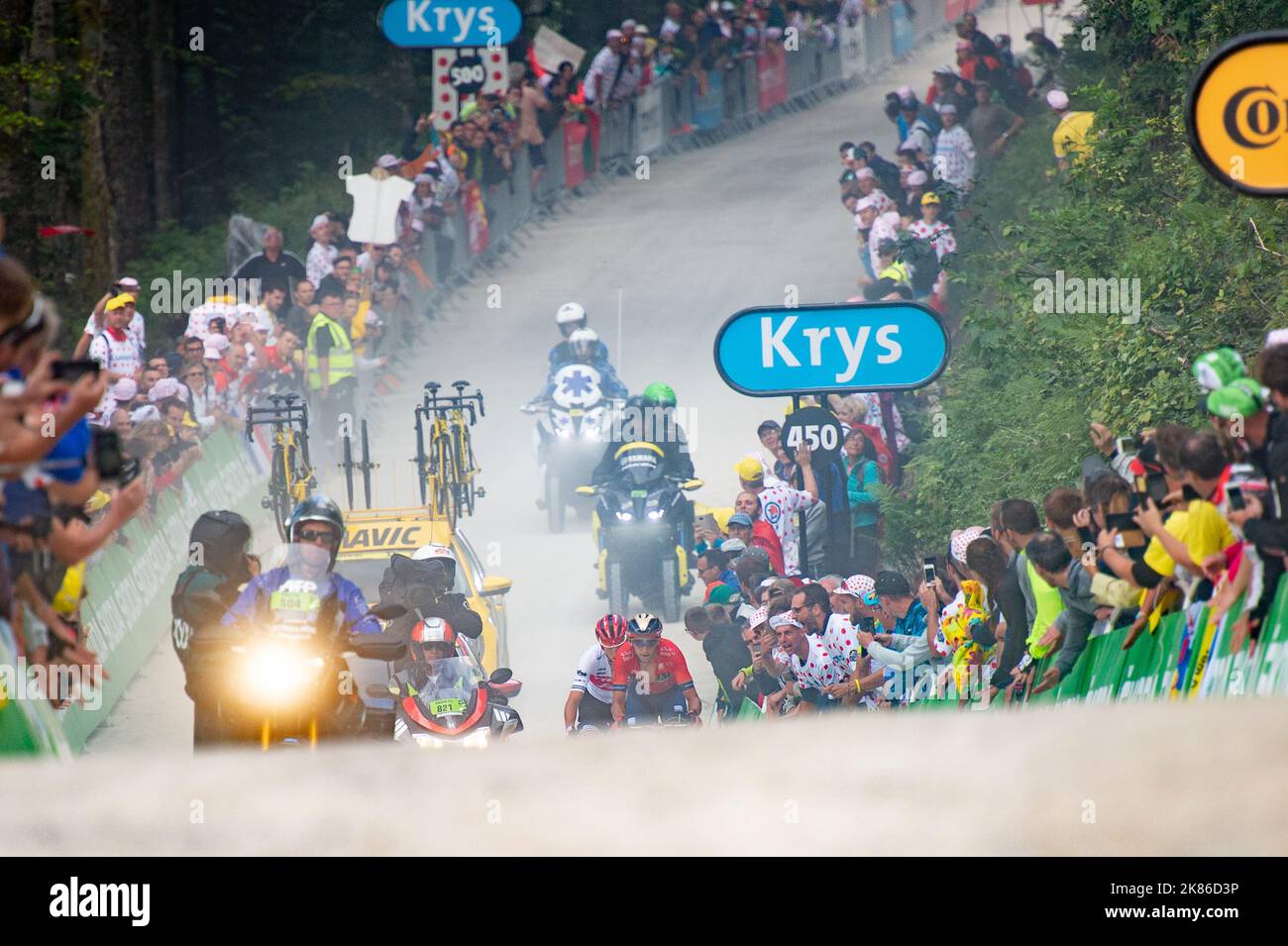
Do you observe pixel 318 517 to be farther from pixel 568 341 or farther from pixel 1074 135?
pixel 1074 135

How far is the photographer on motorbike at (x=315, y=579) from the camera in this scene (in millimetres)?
8898

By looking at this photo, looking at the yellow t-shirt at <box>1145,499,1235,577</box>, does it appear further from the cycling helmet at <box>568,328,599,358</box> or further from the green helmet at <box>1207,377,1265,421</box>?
the cycling helmet at <box>568,328,599,358</box>

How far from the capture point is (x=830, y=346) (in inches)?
408

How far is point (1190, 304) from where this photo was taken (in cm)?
1574

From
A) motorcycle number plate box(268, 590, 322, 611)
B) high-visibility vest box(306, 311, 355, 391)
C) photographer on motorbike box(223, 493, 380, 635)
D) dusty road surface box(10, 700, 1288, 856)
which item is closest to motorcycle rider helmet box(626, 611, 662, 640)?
photographer on motorbike box(223, 493, 380, 635)

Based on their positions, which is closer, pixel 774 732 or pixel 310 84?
pixel 774 732

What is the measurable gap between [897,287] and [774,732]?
1305 cm

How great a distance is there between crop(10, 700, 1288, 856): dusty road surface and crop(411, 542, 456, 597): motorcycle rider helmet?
7.15m

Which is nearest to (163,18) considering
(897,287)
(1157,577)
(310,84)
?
(310,84)

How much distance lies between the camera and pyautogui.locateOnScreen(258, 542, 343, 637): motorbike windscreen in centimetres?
874

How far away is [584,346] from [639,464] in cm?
285

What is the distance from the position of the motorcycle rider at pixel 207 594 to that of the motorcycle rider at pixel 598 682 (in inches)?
149

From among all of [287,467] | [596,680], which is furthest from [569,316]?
[596,680]
